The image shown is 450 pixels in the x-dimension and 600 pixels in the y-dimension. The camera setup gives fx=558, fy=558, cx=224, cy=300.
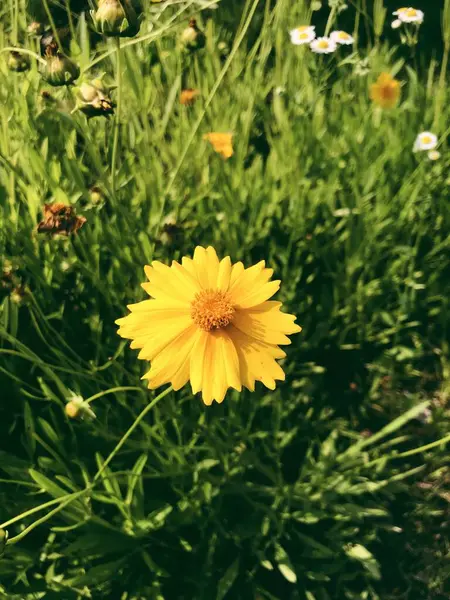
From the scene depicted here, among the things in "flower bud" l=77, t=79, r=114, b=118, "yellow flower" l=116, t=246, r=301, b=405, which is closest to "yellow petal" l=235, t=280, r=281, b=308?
"yellow flower" l=116, t=246, r=301, b=405

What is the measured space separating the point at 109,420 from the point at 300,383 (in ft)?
1.21

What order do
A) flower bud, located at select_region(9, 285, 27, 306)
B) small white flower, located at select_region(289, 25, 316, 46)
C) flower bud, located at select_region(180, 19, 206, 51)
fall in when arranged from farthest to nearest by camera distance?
small white flower, located at select_region(289, 25, 316, 46) → flower bud, located at select_region(180, 19, 206, 51) → flower bud, located at select_region(9, 285, 27, 306)

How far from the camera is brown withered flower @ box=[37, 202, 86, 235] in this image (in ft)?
2.46

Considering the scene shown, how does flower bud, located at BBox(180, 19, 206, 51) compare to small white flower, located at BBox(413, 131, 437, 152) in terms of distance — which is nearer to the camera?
flower bud, located at BBox(180, 19, 206, 51)

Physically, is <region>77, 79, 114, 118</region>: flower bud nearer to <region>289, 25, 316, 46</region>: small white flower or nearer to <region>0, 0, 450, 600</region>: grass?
<region>0, 0, 450, 600</region>: grass

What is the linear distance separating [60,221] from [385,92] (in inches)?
32.5

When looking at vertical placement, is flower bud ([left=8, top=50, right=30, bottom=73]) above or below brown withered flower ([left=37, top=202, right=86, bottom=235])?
above

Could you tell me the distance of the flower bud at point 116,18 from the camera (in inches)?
22.6

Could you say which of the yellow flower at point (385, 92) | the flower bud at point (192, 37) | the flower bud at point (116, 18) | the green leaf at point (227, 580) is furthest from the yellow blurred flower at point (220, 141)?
the green leaf at point (227, 580)

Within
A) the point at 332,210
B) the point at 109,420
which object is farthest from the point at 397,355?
the point at 109,420

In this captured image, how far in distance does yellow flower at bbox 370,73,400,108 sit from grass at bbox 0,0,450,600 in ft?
0.13

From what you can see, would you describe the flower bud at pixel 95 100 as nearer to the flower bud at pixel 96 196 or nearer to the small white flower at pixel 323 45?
the flower bud at pixel 96 196

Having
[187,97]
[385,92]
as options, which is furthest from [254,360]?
[385,92]

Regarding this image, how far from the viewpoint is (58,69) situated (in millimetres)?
632
